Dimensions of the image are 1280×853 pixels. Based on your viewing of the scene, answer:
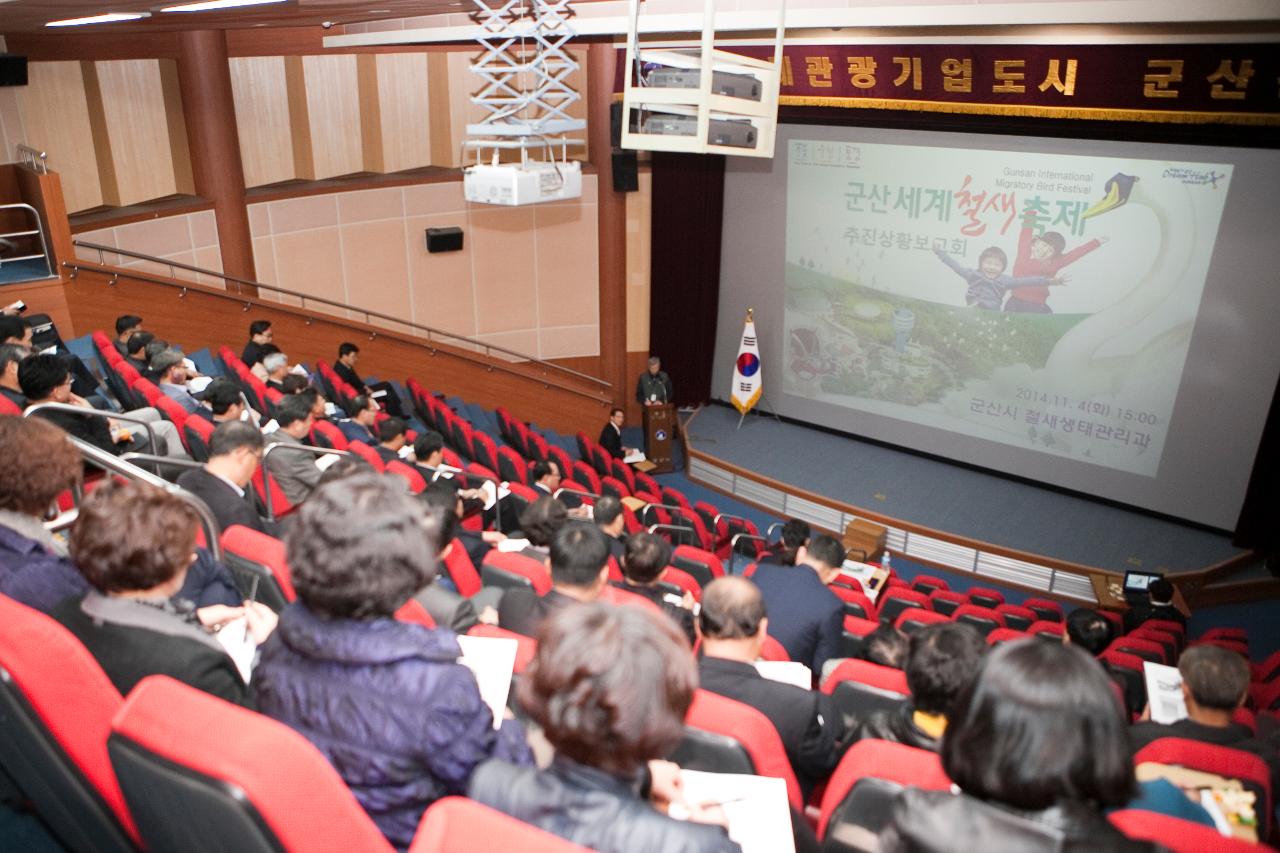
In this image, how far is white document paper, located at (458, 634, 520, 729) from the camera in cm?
212

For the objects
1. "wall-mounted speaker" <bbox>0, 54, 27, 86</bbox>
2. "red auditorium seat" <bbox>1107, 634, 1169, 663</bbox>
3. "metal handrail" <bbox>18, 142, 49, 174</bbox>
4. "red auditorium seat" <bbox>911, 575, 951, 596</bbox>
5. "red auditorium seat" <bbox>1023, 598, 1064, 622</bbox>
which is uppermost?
"wall-mounted speaker" <bbox>0, 54, 27, 86</bbox>

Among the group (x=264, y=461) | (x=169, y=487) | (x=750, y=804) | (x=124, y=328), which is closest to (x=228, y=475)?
(x=169, y=487)

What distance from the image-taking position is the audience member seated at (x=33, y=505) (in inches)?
79.7

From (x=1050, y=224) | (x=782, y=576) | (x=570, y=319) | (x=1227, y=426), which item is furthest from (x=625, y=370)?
(x=782, y=576)

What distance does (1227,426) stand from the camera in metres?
8.41

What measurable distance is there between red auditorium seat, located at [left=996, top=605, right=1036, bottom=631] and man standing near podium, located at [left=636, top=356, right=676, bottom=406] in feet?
16.1

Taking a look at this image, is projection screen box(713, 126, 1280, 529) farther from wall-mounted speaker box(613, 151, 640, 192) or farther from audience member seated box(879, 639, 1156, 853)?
audience member seated box(879, 639, 1156, 853)

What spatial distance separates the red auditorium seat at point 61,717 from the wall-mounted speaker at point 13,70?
8.11 meters

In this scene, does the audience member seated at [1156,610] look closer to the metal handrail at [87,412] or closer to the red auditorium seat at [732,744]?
the red auditorium seat at [732,744]

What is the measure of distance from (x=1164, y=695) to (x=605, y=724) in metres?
3.18

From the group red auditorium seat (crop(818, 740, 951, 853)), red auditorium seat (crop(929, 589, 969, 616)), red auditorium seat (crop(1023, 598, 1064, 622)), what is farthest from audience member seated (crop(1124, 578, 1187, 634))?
red auditorium seat (crop(818, 740, 951, 853))

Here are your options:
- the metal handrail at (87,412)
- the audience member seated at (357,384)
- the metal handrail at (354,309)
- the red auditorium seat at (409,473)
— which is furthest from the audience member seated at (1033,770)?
the metal handrail at (354,309)

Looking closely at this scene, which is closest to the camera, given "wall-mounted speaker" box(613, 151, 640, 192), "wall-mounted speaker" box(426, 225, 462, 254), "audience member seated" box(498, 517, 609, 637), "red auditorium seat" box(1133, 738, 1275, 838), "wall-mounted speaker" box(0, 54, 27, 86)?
"red auditorium seat" box(1133, 738, 1275, 838)

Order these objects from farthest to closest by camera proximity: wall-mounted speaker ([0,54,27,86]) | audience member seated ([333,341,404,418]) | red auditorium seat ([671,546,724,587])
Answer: audience member seated ([333,341,404,418]) → wall-mounted speaker ([0,54,27,86]) → red auditorium seat ([671,546,724,587])
